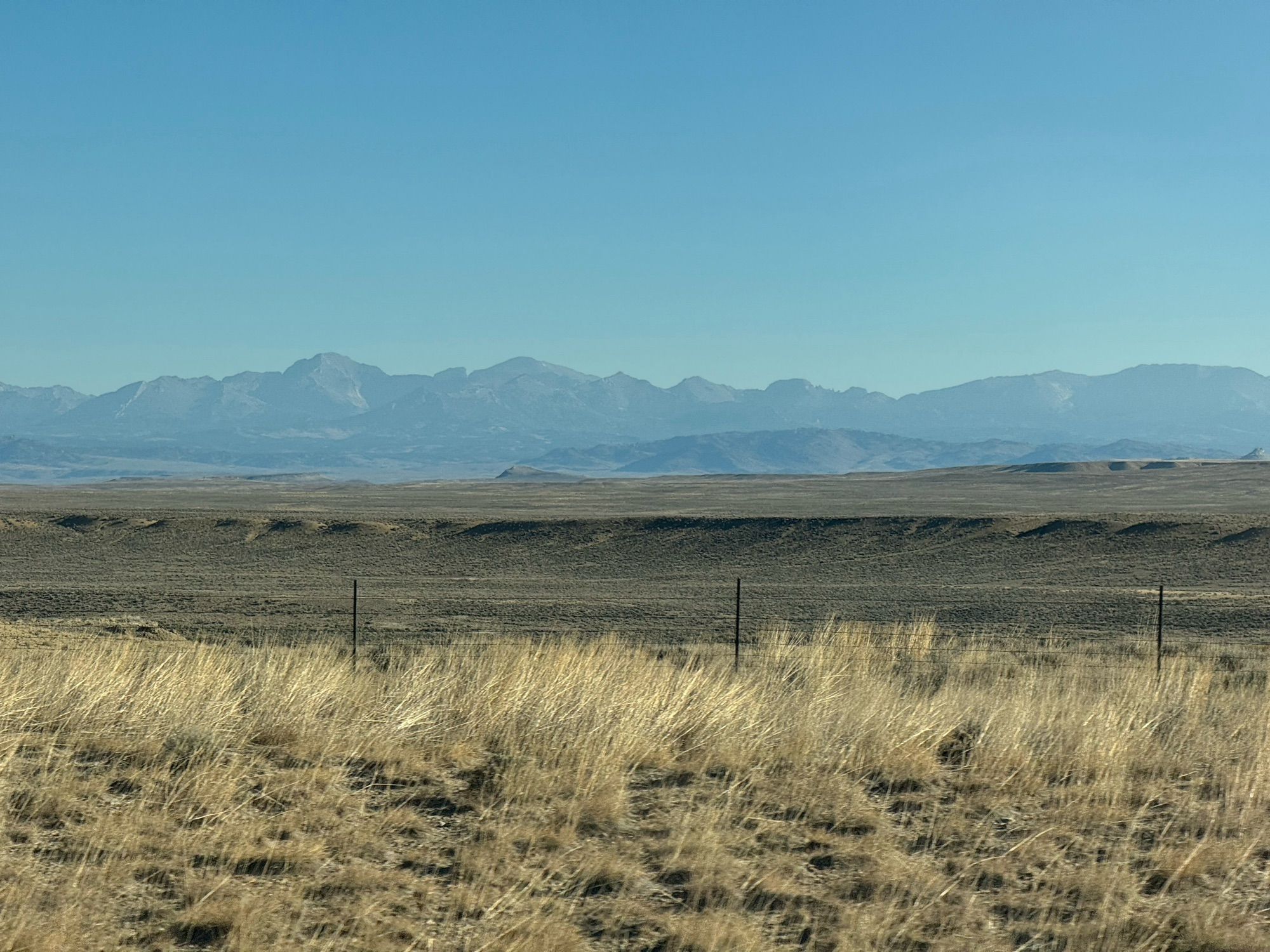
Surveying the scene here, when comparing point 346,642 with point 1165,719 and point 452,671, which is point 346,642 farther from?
point 1165,719

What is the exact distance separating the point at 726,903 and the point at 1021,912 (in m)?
1.57

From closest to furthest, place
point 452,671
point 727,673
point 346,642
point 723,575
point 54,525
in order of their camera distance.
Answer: point 452,671
point 727,673
point 346,642
point 723,575
point 54,525

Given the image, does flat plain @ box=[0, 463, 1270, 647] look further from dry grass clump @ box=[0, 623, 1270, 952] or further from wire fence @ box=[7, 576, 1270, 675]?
dry grass clump @ box=[0, 623, 1270, 952]

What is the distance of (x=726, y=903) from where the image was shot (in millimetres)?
6422

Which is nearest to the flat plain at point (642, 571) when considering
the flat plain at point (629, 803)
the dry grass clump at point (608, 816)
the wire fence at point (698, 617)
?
the wire fence at point (698, 617)

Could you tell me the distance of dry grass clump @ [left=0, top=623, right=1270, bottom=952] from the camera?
6.11 m

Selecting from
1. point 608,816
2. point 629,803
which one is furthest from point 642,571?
point 608,816

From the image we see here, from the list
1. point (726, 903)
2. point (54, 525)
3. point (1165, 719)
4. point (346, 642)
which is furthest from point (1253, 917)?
point (54, 525)

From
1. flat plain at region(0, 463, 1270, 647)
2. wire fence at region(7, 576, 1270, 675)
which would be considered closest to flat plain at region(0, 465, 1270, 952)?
wire fence at region(7, 576, 1270, 675)

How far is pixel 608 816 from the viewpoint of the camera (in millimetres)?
7496

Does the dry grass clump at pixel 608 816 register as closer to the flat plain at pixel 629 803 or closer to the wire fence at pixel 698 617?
the flat plain at pixel 629 803

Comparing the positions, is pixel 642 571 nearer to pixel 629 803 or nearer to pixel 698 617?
pixel 698 617

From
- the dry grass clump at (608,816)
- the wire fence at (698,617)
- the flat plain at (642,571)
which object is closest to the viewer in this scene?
the dry grass clump at (608,816)

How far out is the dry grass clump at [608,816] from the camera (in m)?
6.11
